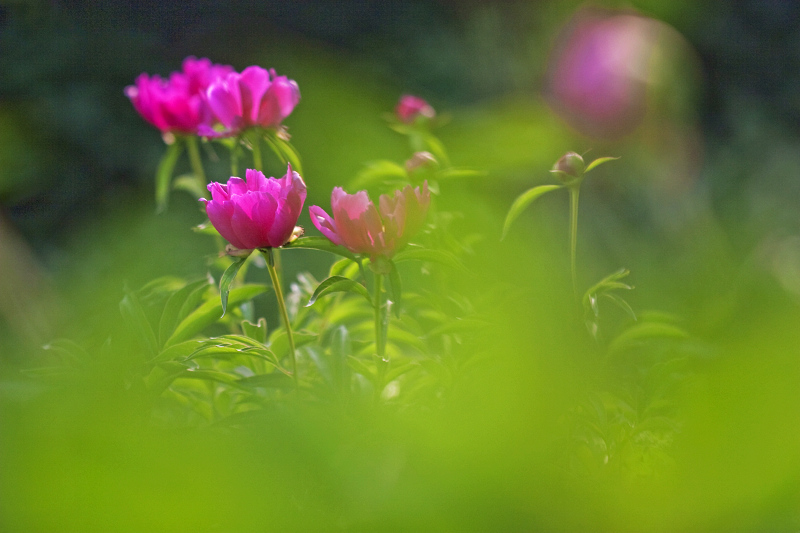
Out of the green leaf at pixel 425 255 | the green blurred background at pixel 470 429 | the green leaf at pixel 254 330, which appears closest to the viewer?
the green blurred background at pixel 470 429

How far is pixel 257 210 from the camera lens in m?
0.41

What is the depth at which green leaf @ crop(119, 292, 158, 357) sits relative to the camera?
442 mm

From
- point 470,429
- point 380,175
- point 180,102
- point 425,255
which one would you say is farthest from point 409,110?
point 470,429

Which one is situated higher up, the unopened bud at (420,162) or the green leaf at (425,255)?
the green leaf at (425,255)

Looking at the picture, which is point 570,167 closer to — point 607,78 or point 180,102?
point 180,102

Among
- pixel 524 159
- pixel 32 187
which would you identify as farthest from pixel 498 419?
pixel 32 187

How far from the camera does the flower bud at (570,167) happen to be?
0.47m

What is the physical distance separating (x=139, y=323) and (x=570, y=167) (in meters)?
0.29

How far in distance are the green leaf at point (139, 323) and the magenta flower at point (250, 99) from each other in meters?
0.17

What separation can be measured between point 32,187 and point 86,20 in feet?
2.24

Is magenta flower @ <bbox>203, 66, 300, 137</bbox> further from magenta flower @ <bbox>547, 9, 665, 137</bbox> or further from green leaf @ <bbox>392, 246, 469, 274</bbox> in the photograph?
magenta flower @ <bbox>547, 9, 665, 137</bbox>

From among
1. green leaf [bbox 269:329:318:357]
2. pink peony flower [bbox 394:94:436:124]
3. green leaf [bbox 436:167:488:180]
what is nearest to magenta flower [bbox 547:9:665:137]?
pink peony flower [bbox 394:94:436:124]

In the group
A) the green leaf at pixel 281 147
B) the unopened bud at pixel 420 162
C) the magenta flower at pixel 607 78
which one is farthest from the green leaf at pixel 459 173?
the magenta flower at pixel 607 78

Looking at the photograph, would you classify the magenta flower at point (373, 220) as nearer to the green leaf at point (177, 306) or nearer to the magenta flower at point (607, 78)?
the green leaf at point (177, 306)
